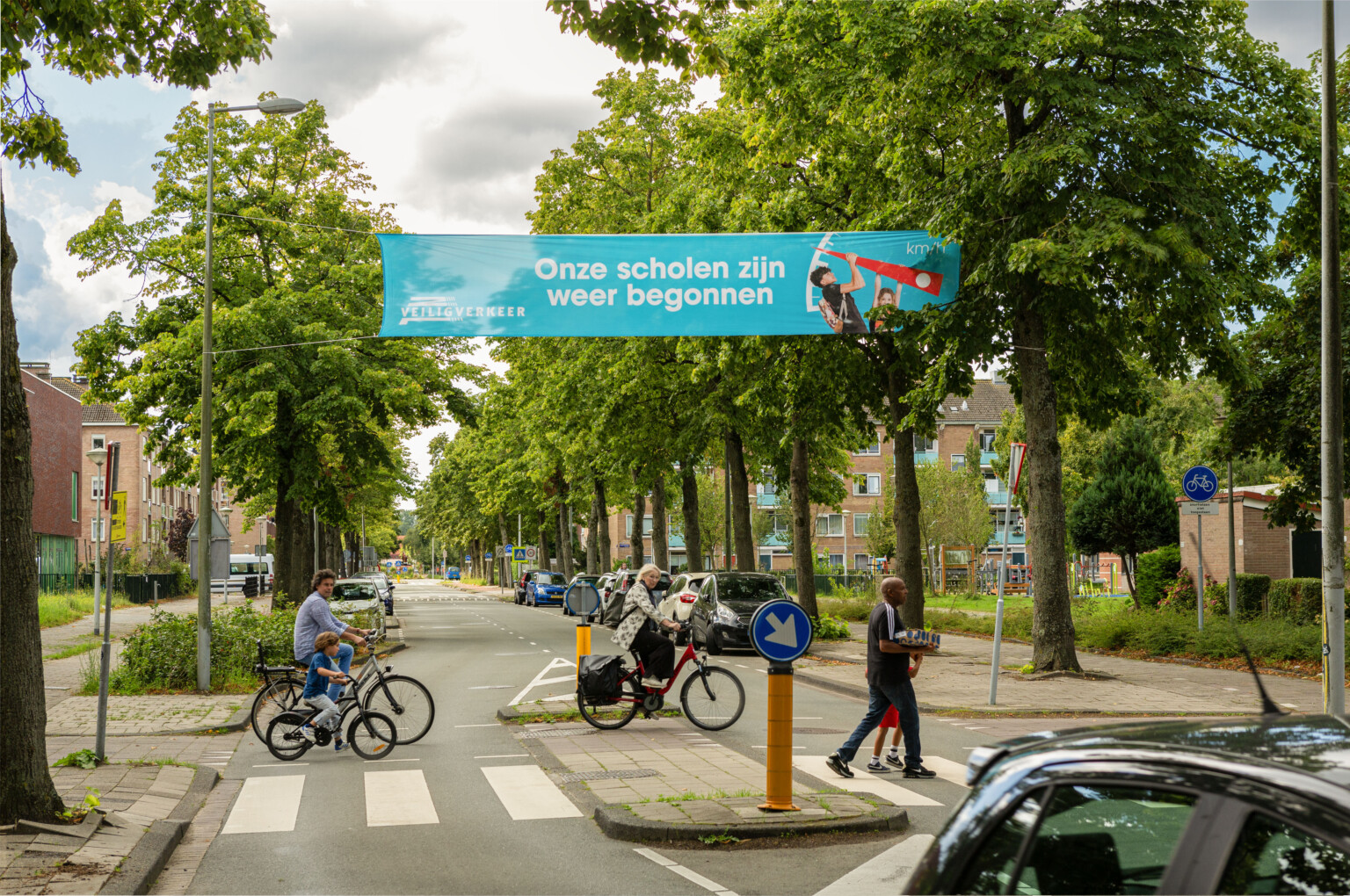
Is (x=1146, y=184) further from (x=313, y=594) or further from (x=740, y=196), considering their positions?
(x=313, y=594)

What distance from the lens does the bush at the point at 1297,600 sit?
21859 mm

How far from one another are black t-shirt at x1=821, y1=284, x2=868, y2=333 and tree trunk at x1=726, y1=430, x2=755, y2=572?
42.7 feet

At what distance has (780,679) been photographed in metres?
8.09

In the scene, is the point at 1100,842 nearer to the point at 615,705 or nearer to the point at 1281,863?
the point at 1281,863

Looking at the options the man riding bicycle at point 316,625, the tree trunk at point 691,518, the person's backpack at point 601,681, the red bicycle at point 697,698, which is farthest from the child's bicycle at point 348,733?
the tree trunk at point 691,518

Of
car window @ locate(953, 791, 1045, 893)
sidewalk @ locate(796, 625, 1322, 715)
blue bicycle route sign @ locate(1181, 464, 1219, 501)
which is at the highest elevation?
blue bicycle route sign @ locate(1181, 464, 1219, 501)

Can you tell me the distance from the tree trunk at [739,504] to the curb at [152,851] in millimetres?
21816

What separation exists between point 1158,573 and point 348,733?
22010 mm

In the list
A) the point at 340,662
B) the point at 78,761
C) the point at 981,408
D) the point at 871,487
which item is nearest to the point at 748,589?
the point at 340,662

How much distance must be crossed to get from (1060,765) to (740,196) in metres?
21.4

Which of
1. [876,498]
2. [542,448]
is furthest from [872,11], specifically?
[876,498]

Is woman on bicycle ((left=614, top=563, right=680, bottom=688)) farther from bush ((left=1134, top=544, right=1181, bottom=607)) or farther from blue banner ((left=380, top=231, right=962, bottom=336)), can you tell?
bush ((left=1134, top=544, right=1181, bottom=607))

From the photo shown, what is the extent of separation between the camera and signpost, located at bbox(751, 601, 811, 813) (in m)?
7.98

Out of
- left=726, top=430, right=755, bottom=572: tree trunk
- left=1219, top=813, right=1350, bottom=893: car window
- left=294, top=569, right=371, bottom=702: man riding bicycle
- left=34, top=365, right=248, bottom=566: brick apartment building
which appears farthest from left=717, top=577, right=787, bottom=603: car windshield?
left=34, top=365, right=248, bottom=566: brick apartment building
